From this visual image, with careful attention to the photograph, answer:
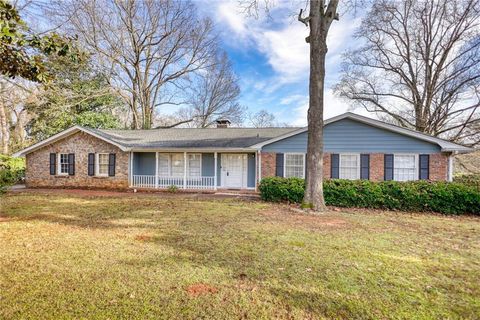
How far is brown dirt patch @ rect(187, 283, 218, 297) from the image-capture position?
11.1ft

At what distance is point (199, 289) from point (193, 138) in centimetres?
1416

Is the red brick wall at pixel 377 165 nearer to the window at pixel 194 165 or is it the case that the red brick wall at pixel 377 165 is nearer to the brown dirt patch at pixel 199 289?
the window at pixel 194 165

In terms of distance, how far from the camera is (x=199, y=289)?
11.5ft

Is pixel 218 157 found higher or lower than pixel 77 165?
higher

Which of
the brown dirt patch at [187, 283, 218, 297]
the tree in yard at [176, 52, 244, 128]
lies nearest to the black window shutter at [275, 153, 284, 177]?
the brown dirt patch at [187, 283, 218, 297]

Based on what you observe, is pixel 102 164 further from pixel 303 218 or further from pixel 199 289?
pixel 199 289

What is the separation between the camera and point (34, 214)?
8.43 m

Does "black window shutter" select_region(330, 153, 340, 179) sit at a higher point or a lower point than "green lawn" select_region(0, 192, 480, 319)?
higher

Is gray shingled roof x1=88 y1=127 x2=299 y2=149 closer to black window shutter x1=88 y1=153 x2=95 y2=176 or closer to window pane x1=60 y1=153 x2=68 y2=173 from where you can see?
black window shutter x1=88 y1=153 x2=95 y2=176

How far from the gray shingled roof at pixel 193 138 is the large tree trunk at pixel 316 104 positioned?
17.8 ft

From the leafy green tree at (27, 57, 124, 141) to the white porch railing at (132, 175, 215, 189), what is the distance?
10295 mm

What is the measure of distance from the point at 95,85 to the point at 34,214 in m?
19.0

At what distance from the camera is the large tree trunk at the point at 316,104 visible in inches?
376

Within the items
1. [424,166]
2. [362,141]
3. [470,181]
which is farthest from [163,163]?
[470,181]
